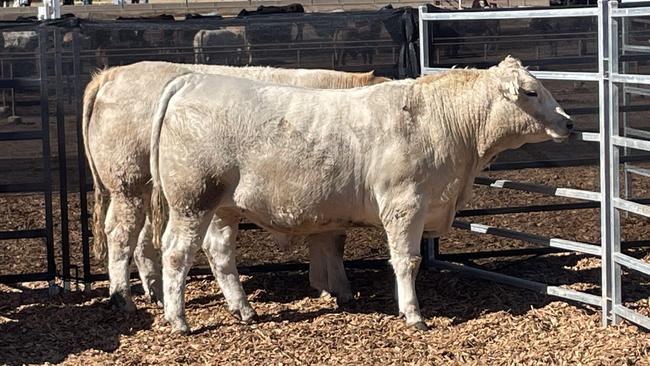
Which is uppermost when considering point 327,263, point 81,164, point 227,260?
point 81,164

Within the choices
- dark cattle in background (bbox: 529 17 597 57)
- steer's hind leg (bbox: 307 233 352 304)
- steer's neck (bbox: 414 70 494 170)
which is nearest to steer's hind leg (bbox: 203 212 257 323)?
steer's hind leg (bbox: 307 233 352 304)

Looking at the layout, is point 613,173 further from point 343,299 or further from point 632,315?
point 343,299

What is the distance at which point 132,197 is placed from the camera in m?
8.50

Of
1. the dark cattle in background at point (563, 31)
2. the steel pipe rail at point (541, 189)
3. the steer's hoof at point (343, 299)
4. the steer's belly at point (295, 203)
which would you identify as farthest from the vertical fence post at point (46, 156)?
the dark cattle in background at point (563, 31)

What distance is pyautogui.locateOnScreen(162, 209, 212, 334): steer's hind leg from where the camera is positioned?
7.91 metres

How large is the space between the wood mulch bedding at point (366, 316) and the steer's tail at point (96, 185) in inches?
17.8

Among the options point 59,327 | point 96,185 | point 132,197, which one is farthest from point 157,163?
point 59,327

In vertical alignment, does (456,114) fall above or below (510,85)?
below

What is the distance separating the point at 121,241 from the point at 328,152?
5.87 feet

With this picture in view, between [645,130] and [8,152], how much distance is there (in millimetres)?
5247

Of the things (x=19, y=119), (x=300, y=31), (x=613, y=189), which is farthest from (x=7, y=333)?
(x=613, y=189)

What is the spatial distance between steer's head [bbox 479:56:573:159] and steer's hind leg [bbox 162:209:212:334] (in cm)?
205

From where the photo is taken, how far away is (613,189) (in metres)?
7.57

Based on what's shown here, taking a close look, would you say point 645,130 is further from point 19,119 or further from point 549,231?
point 19,119
